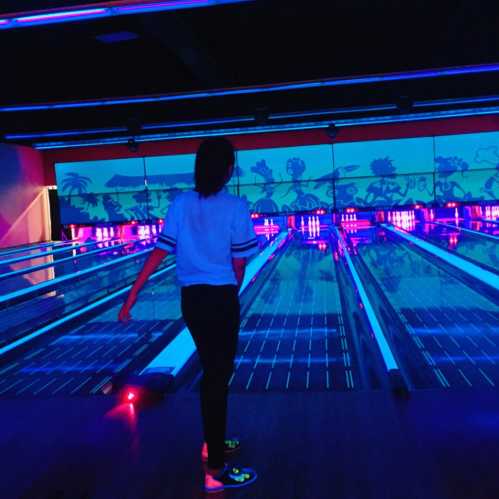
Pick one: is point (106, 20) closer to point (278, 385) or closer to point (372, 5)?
point (372, 5)

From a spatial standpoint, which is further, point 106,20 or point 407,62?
point 407,62

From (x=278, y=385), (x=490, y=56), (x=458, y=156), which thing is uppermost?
(x=490, y=56)

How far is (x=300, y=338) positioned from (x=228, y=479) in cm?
242

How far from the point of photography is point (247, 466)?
2137 millimetres

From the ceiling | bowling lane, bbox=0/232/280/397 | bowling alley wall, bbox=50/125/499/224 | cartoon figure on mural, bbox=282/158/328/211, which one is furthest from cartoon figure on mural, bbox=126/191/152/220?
bowling lane, bbox=0/232/280/397

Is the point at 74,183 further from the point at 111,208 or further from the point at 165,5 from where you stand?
the point at 165,5

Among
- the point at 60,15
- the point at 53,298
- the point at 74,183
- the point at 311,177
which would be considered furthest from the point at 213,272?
the point at 74,183

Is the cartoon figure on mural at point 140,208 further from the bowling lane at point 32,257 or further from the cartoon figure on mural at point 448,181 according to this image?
the cartoon figure on mural at point 448,181

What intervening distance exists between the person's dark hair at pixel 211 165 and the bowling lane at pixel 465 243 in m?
5.65

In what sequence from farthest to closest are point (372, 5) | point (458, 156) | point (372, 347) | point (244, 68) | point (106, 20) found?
1. point (458, 156)
2. point (244, 68)
3. point (372, 5)
4. point (106, 20)
5. point (372, 347)

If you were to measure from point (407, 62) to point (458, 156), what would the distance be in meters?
7.00

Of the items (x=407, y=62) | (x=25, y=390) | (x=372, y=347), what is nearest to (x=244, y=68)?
(x=407, y=62)

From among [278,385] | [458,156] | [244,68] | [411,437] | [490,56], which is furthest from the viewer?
[458,156]

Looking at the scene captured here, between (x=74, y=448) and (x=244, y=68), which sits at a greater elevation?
(x=244, y=68)
